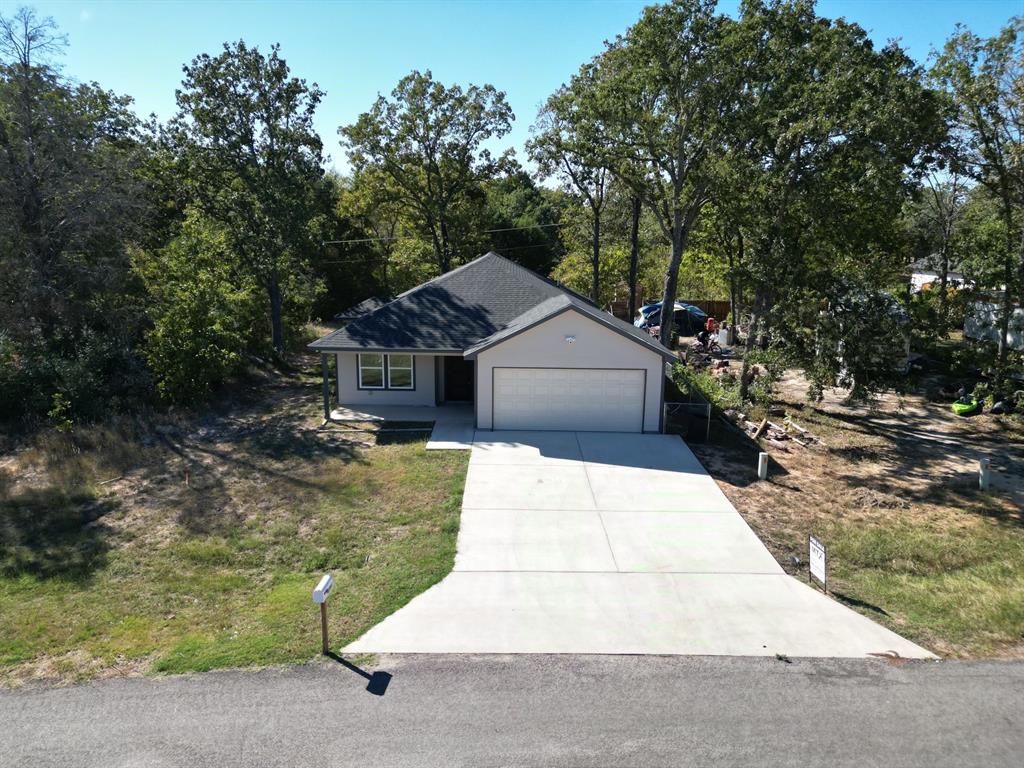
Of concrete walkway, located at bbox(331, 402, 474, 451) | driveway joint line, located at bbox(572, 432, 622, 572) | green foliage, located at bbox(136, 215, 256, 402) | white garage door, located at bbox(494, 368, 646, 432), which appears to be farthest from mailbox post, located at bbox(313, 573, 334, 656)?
green foliage, located at bbox(136, 215, 256, 402)

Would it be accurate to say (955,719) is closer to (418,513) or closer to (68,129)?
(418,513)

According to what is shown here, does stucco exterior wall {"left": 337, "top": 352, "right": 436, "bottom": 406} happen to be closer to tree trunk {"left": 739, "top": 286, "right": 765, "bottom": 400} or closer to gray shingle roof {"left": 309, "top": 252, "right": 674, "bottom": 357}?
gray shingle roof {"left": 309, "top": 252, "right": 674, "bottom": 357}

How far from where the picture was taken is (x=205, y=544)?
11.8 metres

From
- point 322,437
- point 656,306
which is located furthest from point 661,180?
point 322,437

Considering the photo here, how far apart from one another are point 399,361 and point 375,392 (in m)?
1.30

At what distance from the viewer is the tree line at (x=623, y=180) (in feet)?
60.9

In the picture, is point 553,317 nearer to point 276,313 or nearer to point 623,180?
point 623,180

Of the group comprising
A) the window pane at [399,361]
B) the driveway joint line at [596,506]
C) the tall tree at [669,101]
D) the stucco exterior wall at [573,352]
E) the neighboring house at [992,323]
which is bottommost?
the driveway joint line at [596,506]

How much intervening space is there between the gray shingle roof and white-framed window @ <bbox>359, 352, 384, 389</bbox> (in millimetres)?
1263

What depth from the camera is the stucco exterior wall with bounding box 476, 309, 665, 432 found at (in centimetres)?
1806

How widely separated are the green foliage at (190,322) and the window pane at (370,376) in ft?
13.6

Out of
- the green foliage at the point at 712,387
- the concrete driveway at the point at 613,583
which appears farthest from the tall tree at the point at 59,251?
the green foliage at the point at 712,387

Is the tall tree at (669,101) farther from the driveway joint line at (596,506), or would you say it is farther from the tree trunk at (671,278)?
the driveway joint line at (596,506)

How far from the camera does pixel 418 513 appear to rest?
1304 centimetres
